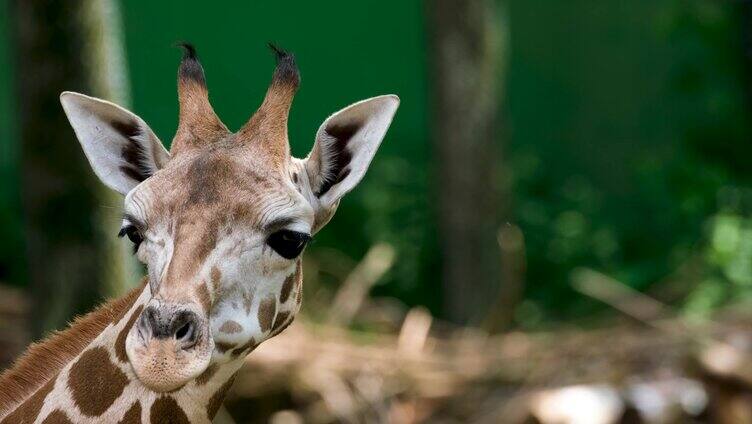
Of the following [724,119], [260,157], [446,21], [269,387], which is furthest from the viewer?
[724,119]

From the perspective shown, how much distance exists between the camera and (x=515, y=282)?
8.20m

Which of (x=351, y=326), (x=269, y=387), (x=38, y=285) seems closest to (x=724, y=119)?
(x=351, y=326)

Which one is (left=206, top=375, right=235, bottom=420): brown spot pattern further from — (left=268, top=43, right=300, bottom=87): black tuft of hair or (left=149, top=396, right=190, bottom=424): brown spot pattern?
(left=268, top=43, right=300, bottom=87): black tuft of hair

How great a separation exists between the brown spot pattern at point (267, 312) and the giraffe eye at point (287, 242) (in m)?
0.13

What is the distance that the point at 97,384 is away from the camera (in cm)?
346

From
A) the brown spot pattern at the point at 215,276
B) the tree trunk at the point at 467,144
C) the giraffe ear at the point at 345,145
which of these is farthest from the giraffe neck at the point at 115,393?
the tree trunk at the point at 467,144

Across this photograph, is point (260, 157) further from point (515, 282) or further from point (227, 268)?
point (515, 282)

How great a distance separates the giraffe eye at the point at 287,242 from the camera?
10.8ft

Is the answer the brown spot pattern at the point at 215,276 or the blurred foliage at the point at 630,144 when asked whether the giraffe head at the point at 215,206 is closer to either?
the brown spot pattern at the point at 215,276

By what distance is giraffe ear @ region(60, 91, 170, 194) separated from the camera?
3619mm

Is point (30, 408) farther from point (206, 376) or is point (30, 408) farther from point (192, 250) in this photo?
point (192, 250)

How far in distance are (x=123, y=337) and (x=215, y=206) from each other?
0.50 metres

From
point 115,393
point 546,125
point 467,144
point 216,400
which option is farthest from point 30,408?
point 546,125

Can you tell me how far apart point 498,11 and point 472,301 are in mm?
2317
